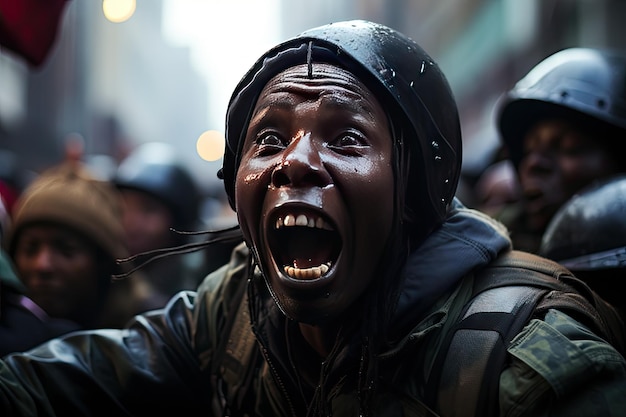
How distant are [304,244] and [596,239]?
1625 millimetres

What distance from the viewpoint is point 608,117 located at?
4.38 meters

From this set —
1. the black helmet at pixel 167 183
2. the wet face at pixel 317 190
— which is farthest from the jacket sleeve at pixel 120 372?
the black helmet at pixel 167 183

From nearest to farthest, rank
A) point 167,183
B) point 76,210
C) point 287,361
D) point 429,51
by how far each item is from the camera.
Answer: point 287,361, point 76,210, point 167,183, point 429,51

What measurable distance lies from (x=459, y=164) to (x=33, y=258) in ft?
10.3

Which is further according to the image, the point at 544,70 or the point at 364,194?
the point at 544,70

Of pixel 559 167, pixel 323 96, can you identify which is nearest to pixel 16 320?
pixel 323 96

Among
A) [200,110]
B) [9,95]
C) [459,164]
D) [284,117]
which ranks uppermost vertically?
[284,117]

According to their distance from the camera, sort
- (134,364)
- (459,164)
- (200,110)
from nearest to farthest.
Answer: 1. (459,164)
2. (134,364)
3. (200,110)

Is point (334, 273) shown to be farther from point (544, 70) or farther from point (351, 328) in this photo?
point (544, 70)

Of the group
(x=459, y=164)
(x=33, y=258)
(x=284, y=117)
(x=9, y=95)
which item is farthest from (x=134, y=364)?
(x=9, y=95)

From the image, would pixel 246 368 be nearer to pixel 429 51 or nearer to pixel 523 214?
pixel 523 214

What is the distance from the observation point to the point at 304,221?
7.76ft

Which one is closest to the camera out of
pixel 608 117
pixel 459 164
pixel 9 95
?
pixel 459 164

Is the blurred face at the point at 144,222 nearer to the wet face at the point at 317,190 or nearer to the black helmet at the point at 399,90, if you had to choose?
the black helmet at the point at 399,90
